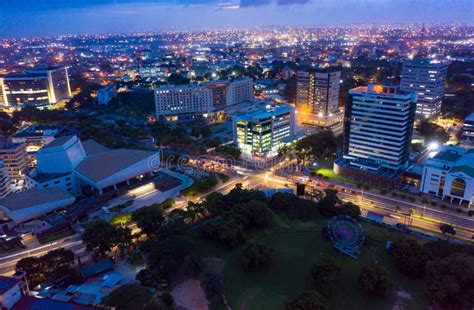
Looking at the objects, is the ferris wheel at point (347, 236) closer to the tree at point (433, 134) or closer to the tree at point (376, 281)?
the tree at point (376, 281)

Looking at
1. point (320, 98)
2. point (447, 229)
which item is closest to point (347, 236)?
point (447, 229)

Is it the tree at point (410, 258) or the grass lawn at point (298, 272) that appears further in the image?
the tree at point (410, 258)

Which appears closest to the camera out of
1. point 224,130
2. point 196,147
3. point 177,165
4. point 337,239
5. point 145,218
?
point 337,239

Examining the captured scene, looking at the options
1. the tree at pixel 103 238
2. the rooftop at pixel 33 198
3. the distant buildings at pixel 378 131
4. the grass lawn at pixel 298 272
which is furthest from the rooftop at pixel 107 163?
the distant buildings at pixel 378 131

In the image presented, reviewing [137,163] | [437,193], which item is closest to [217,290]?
[137,163]

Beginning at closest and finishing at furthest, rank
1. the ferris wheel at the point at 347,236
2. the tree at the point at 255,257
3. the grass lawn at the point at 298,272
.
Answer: the grass lawn at the point at 298,272
the tree at the point at 255,257
the ferris wheel at the point at 347,236

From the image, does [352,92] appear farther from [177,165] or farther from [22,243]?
[22,243]

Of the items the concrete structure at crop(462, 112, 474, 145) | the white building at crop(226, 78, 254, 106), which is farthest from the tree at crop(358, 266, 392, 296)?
the white building at crop(226, 78, 254, 106)
